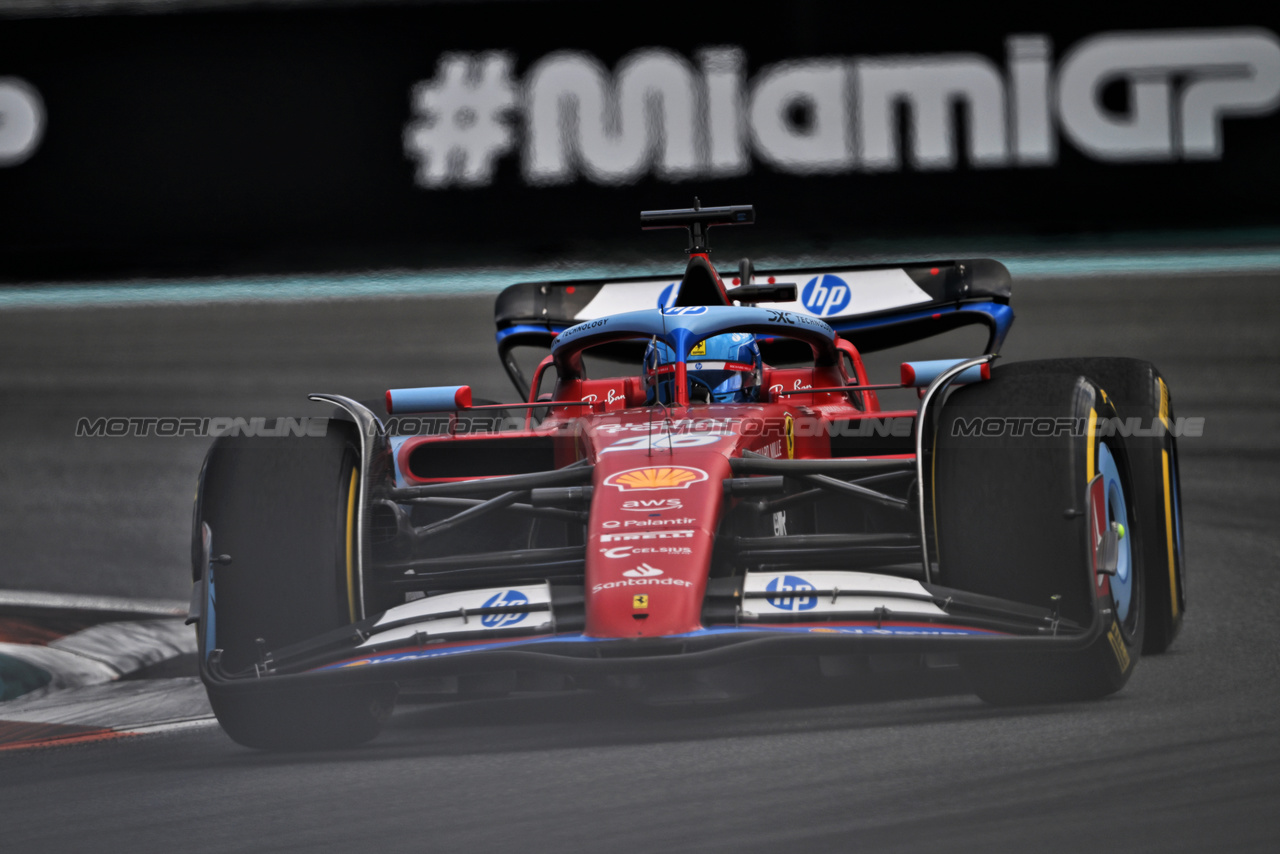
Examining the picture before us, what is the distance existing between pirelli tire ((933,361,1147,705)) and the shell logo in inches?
22.6

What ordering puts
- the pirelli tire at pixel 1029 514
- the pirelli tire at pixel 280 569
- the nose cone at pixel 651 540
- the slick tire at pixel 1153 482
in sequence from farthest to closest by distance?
the slick tire at pixel 1153 482, the pirelli tire at pixel 280 569, the pirelli tire at pixel 1029 514, the nose cone at pixel 651 540

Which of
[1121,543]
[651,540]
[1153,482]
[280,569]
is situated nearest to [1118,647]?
[1121,543]

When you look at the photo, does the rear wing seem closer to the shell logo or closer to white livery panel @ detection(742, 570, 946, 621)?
the shell logo

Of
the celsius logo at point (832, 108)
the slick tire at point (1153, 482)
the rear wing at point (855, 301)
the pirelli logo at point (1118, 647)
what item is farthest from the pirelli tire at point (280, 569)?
the celsius logo at point (832, 108)

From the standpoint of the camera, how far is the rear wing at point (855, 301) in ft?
19.7

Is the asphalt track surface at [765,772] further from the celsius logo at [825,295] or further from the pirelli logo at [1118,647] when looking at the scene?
the celsius logo at [825,295]

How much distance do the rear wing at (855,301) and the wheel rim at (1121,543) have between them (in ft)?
7.66

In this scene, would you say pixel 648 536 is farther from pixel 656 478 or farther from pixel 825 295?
pixel 825 295

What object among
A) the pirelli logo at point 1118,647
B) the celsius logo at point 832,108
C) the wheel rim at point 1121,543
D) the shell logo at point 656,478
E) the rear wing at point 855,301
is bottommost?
the pirelli logo at point 1118,647

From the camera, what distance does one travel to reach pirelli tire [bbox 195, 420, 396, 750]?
340 centimetres

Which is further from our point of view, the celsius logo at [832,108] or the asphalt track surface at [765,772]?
the celsius logo at [832,108]

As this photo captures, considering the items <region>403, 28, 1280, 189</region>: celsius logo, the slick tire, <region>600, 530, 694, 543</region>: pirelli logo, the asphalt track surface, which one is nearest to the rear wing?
the asphalt track surface

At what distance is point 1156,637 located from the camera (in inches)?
157

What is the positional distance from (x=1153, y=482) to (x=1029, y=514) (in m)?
1.07
